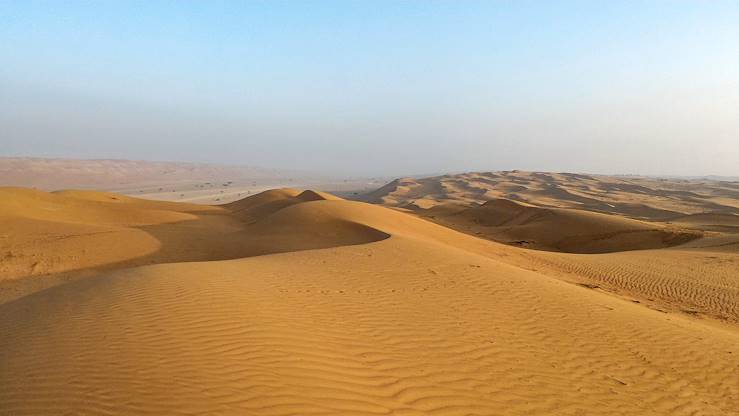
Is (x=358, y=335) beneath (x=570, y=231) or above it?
beneath

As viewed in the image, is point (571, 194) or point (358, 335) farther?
point (571, 194)

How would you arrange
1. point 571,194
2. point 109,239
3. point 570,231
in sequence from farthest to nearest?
point 571,194 → point 570,231 → point 109,239

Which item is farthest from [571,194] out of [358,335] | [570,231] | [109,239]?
[358,335]

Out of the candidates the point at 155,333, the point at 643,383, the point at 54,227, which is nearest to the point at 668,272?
the point at 643,383

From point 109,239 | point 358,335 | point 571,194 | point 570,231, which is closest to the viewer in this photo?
point 358,335

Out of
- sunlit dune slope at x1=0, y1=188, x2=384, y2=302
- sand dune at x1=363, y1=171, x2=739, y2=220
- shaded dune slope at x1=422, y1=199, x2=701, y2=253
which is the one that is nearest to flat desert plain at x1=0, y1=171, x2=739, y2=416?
sunlit dune slope at x1=0, y1=188, x2=384, y2=302

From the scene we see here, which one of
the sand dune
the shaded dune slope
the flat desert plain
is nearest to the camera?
the flat desert plain

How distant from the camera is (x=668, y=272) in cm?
1468

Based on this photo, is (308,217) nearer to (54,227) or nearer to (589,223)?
(54,227)

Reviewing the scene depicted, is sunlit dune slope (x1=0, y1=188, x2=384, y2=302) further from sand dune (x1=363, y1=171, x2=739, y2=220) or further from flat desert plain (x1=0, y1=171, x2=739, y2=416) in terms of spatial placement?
sand dune (x1=363, y1=171, x2=739, y2=220)

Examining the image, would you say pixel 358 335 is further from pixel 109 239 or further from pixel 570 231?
pixel 570 231

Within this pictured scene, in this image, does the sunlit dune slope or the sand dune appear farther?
the sand dune

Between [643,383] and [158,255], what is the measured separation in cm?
1546

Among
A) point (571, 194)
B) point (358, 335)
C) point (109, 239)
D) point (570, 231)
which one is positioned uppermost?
point (571, 194)
